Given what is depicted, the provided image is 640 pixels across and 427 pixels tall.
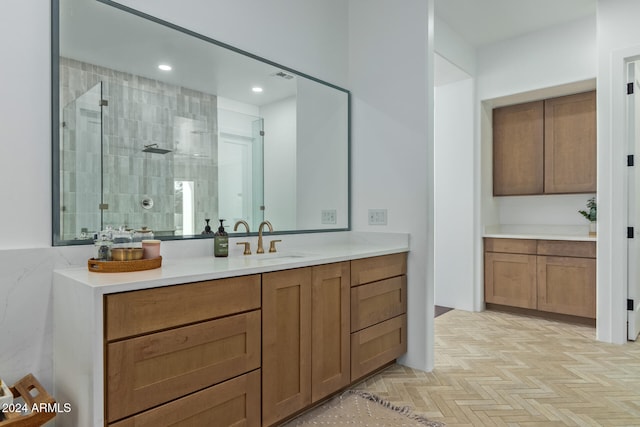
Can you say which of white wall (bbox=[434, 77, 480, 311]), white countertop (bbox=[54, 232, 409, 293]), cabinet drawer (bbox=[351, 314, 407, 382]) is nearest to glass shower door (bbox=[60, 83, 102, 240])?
white countertop (bbox=[54, 232, 409, 293])

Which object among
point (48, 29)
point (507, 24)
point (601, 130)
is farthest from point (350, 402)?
point (507, 24)

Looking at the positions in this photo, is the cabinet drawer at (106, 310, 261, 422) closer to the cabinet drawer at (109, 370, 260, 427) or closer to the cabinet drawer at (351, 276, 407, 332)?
the cabinet drawer at (109, 370, 260, 427)

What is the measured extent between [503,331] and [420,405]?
1.77 meters

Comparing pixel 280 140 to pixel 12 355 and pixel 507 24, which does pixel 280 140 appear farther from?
pixel 507 24

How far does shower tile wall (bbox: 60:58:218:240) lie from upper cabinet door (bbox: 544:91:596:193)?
3.57 m

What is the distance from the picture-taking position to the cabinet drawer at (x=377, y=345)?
2303 millimetres

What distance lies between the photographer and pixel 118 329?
4.15 ft

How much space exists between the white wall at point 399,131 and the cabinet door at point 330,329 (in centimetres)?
72

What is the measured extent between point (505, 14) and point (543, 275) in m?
2.57

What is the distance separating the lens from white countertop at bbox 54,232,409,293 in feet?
4.34

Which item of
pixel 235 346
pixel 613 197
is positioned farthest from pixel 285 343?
pixel 613 197

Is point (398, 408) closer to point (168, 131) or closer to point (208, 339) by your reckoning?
point (208, 339)

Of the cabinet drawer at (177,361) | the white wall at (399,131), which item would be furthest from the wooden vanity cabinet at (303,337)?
the white wall at (399,131)

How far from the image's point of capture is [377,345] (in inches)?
97.4
